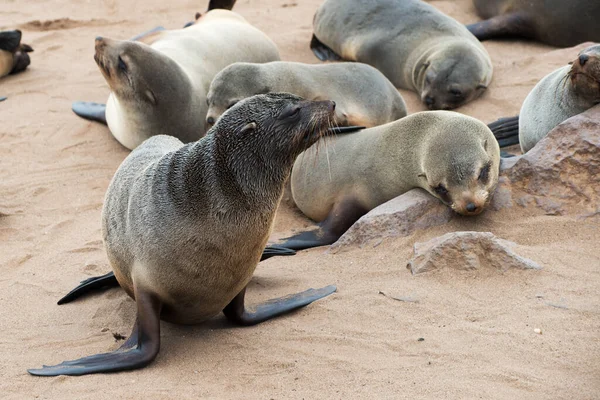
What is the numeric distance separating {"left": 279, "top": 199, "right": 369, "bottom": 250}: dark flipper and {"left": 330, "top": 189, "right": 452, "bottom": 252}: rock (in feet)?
0.97

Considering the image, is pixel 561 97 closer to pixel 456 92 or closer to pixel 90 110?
pixel 456 92

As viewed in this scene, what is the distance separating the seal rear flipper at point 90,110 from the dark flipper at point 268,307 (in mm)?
4134

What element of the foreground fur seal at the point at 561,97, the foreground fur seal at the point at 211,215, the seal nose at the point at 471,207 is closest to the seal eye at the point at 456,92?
the foreground fur seal at the point at 561,97

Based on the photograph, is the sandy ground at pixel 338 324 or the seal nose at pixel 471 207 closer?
the sandy ground at pixel 338 324

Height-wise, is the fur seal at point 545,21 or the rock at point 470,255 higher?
the rock at point 470,255

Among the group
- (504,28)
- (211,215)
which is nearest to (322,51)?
(504,28)

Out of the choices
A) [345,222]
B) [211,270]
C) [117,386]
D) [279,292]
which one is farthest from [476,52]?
[117,386]

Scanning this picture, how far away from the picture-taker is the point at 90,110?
811 cm

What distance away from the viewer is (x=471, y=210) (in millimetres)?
5168

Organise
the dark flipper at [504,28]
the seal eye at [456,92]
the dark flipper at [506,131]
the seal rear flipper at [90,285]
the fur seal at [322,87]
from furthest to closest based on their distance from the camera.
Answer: the dark flipper at [504,28] → the seal eye at [456,92] → the dark flipper at [506,131] → the fur seal at [322,87] → the seal rear flipper at [90,285]

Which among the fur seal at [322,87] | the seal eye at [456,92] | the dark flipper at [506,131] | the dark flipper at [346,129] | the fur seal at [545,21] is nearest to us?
the dark flipper at [346,129]

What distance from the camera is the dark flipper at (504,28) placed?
970cm

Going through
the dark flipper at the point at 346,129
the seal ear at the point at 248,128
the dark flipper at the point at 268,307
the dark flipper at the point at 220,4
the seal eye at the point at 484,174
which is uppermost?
the seal ear at the point at 248,128

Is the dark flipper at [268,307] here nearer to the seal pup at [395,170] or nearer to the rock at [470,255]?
A: the rock at [470,255]
